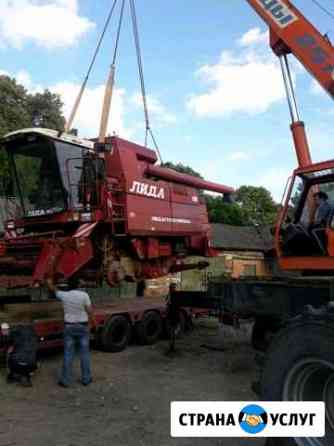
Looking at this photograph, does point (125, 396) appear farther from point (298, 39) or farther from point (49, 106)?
point (49, 106)

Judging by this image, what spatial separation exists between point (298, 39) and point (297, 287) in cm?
444

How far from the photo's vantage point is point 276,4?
26.7ft

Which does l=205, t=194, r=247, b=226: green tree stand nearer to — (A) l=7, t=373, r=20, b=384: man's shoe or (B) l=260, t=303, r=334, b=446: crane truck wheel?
(A) l=7, t=373, r=20, b=384: man's shoe

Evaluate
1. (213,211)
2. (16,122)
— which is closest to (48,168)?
(16,122)

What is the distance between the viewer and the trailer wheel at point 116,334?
9.86 metres

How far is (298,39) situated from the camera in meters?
7.76

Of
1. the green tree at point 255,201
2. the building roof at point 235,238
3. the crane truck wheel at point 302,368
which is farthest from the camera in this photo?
the green tree at point 255,201

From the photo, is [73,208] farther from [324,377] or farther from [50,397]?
[324,377]

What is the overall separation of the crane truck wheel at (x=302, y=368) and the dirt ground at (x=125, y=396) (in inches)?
51.0

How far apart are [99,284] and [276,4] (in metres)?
6.48

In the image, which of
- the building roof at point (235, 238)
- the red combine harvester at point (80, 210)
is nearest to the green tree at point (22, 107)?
the building roof at point (235, 238)

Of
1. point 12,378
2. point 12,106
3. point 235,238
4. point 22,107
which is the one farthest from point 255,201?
point 12,378

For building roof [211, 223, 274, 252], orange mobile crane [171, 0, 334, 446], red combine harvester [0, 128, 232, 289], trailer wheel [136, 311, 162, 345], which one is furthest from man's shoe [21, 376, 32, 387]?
building roof [211, 223, 274, 252]

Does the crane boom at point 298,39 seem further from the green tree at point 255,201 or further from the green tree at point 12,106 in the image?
the green tree at point 255,201
